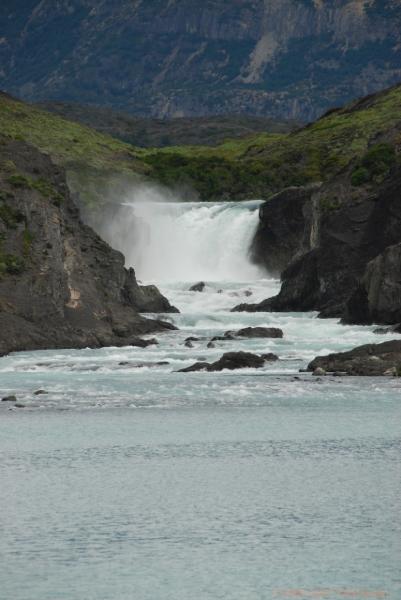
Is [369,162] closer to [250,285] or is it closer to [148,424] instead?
[250,285]

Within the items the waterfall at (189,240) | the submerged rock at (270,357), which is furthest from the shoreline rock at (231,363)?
the waterfall at (189,240)

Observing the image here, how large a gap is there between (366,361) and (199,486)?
31854 millimetres

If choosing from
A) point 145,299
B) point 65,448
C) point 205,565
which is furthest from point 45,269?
point 205,565

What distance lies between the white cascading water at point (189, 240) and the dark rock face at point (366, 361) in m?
82.9

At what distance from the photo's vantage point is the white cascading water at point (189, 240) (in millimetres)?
164125

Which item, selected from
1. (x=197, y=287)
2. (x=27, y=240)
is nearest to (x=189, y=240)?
(x=197, y=287)

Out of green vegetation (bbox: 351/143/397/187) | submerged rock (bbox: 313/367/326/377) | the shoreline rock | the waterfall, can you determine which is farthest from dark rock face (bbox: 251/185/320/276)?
submerged rock (bbox: 313/367/326/377)

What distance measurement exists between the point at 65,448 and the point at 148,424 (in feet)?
21.3

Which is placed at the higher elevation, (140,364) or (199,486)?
(140,364)

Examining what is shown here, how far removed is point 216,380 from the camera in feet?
242

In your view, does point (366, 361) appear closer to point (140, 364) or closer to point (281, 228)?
point (140, 364)

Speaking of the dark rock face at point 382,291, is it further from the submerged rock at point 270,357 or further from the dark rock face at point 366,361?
the dark rock face at point 366,361

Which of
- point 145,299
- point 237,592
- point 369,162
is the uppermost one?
point 369,162

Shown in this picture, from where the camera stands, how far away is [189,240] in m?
170
